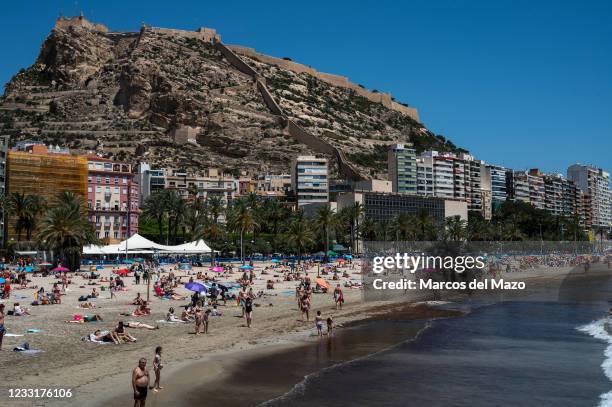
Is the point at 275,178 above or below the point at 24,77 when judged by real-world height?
below

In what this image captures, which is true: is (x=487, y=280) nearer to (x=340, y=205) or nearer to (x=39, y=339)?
(x=39, y=339)

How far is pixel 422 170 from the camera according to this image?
16000 centimetres

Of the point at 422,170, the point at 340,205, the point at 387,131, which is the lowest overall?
the point at 340,205

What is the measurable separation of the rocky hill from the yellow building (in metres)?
44.1

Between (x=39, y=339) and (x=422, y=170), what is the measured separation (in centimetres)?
14216

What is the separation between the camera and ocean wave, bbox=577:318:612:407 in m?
17.4

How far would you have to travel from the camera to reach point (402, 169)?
504 feet

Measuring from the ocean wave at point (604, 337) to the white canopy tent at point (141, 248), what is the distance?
4163 cm

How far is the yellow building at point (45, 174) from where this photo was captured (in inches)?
3575

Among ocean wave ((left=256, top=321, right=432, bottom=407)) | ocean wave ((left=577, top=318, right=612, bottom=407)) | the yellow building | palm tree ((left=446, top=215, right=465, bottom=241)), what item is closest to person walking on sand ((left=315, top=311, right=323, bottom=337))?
ocean wave ((left=256, top=321, right=432, bottom=407))

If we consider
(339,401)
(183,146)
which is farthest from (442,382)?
(183,146)

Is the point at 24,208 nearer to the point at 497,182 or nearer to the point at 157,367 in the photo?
the point at 157,367

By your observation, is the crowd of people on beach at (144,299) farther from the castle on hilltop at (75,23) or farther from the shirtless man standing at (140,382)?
the castle on hilltop at (75,23)

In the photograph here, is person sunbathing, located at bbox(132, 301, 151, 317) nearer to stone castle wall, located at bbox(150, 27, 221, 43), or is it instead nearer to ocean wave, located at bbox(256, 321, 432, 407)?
ocean wave, located at bbox(256, 321, 432, 407)
